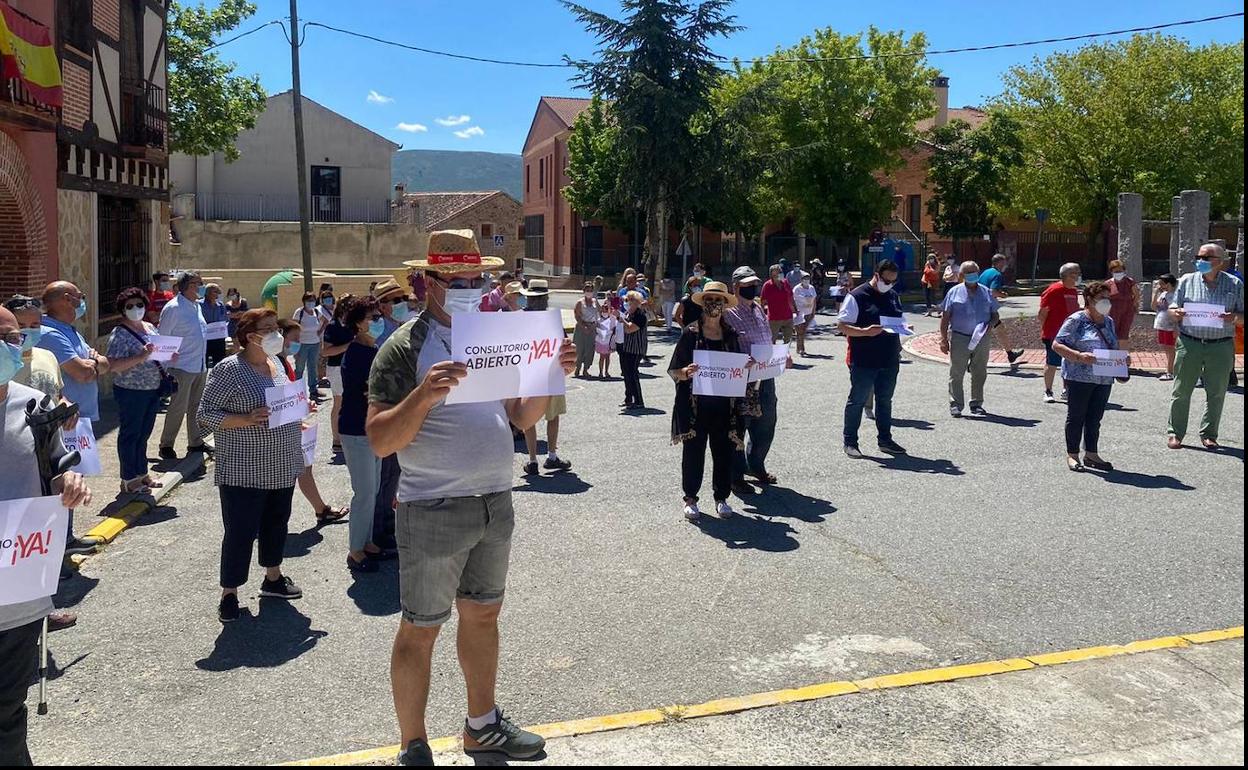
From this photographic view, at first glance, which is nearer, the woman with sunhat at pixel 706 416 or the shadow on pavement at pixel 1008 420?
the woman with sunhat at pixel 706 416

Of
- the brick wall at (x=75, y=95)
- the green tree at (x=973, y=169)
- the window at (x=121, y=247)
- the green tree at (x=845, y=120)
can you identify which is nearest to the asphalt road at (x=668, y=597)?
the brick wall at (x=75, y=95)

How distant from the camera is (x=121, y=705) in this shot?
16.1 ft

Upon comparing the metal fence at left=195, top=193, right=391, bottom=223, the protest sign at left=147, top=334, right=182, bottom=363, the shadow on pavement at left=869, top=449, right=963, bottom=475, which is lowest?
the shadow on pavement at left=869, top=449, right=963, bottom=475

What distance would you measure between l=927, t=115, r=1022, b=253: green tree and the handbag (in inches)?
1627

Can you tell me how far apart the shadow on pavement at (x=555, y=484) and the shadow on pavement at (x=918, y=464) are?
2.92m

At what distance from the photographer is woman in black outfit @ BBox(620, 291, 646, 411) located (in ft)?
47.0

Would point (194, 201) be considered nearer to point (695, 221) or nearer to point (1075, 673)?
point (695, 221)

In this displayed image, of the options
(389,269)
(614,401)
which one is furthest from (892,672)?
(389,269)

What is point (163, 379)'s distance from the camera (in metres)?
10.0

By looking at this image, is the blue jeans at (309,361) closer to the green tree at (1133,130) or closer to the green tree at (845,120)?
the green tree at (845,120)

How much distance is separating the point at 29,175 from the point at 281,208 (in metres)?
33.3

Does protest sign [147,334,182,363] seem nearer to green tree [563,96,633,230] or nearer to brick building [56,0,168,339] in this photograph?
brick building [56,0,168,339]

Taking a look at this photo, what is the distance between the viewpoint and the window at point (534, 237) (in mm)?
65812

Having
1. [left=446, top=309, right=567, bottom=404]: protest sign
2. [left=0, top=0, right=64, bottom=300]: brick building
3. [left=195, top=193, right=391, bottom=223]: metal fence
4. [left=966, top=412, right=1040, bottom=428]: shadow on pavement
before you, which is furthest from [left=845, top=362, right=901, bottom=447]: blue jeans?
[left=195, top=193, right=391, bottom=223]: metal fence
